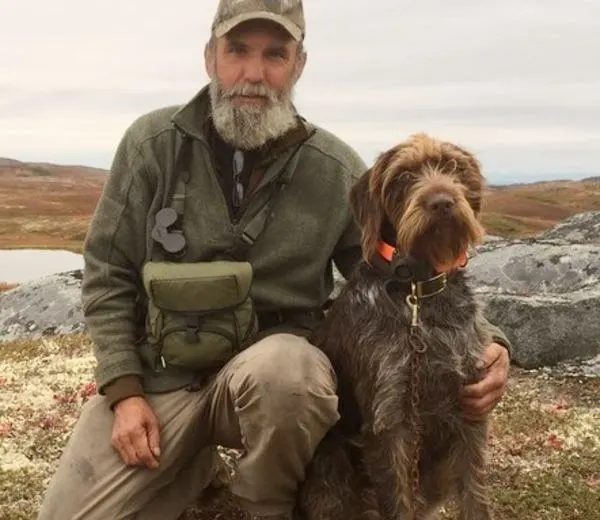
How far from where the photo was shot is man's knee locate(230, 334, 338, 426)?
6.23 meters

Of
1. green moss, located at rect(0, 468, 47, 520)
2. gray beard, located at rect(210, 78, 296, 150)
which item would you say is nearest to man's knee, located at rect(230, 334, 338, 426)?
gray beard, located at rect(210, 78, 296, 150)

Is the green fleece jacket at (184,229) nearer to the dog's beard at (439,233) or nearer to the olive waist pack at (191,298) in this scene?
the olive waist pack at (191,298)

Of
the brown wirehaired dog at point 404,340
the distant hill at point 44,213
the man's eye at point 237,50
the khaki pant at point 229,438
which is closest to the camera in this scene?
the brown wirehaired dog at point 404,340

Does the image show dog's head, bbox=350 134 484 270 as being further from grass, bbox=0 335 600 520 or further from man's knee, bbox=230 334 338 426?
grass, bbox=0 335 600 520

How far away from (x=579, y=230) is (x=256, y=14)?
15872 millimetres

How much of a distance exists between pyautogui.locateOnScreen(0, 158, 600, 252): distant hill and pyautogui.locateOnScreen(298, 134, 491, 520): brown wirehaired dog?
5691cm

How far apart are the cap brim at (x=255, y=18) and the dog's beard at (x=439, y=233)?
1.98m

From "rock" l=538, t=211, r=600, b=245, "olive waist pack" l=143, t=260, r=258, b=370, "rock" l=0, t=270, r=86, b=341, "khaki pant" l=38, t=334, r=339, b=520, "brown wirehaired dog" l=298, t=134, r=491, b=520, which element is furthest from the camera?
"rock" l=538, t=211, r=600, b=245

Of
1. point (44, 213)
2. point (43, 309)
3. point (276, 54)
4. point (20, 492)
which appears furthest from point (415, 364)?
point (44, 213)

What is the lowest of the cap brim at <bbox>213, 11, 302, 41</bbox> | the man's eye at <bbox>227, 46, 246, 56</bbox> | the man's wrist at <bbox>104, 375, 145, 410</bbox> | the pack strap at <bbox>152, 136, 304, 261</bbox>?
the man's wrist at <bbox>104, 375, 145, 410</bbox>

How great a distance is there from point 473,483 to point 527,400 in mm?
5323

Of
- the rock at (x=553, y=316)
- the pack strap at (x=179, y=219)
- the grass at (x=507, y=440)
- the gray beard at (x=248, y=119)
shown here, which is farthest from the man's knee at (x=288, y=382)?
the rock at (x=553, y=316)

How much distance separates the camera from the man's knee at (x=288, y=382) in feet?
20.5

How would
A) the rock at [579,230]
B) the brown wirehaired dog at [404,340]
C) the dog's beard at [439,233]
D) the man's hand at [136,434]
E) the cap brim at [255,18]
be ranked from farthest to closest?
the rock at [579,230] → the cap brim at [255,18] → the man's hand at [136,434] → the brown wirehaired dog at [404,340] → the dog's beard at [439,233]
